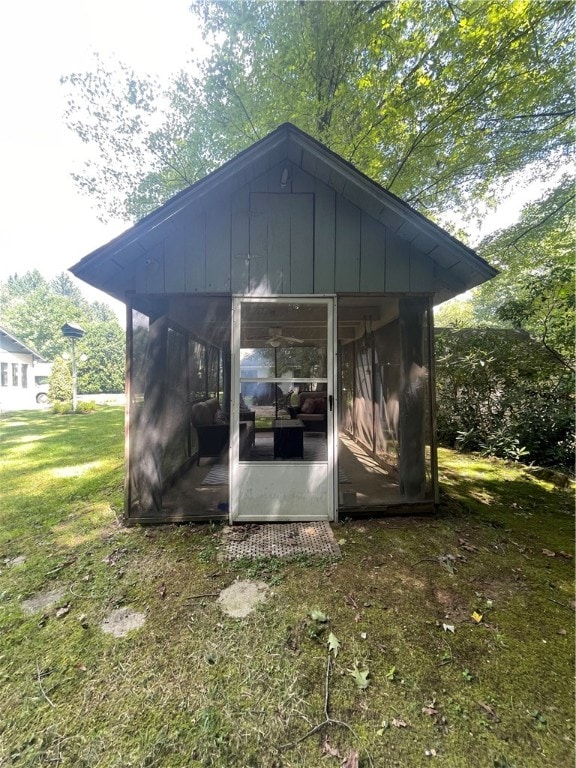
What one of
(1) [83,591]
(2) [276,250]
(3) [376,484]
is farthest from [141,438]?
(3) [376,484]

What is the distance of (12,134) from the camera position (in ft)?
23.1

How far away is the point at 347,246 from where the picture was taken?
3.67 meters

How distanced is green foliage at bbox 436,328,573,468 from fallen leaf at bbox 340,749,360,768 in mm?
6010

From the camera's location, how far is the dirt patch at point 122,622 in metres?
2.24

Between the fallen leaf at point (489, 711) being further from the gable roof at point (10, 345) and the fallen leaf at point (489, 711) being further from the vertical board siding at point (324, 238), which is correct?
the gable roof at point (10, 345)

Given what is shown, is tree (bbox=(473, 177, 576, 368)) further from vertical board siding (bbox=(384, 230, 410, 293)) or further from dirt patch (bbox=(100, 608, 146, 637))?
dirt patch (bbox=(100, 608, 146, 637))

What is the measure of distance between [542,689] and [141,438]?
3845 mm

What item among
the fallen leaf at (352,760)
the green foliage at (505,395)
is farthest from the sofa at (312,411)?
the green foliage at (505,395)

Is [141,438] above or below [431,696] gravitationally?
above

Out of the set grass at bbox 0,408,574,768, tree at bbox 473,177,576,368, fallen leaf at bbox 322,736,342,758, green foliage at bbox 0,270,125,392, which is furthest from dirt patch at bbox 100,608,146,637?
green foliage at bbox 0,270,125,392

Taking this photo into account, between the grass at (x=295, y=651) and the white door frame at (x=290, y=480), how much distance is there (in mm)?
399

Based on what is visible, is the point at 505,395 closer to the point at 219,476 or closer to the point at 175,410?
the point at 219,476

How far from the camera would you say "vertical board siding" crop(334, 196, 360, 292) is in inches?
144

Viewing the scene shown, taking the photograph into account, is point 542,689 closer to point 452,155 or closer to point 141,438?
point 141,438
